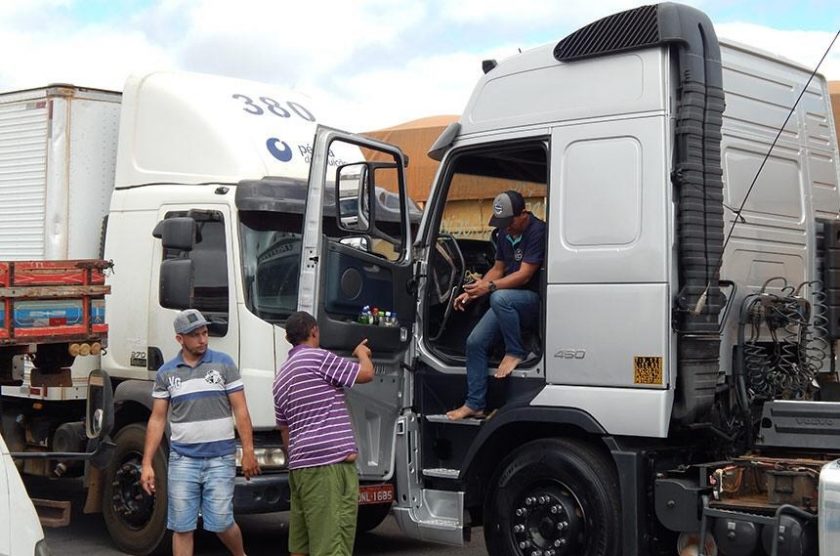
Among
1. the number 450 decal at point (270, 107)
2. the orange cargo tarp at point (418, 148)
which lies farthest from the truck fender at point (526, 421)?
the orange cargo tarp at point (418, 148)

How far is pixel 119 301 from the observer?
28.8ft

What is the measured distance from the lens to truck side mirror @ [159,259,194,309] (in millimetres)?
7855

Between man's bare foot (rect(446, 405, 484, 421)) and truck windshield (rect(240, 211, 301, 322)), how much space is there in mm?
1465

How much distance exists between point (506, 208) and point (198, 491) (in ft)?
8.31

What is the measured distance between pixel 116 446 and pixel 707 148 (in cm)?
470

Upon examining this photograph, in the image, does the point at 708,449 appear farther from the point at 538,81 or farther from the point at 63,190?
the point at 63,190

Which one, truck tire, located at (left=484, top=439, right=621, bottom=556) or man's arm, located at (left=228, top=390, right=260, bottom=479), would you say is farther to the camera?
man's arm, located at (left=228, top=390, right=260, bottom=479)

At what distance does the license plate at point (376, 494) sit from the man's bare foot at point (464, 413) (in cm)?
75

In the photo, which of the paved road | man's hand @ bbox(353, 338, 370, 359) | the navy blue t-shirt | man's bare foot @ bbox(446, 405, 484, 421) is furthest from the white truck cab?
the paved road

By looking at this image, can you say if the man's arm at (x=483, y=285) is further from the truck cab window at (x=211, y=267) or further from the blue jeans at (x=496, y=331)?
the truck cab window at (x=211, y=267)

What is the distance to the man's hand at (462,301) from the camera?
7434 millimetres

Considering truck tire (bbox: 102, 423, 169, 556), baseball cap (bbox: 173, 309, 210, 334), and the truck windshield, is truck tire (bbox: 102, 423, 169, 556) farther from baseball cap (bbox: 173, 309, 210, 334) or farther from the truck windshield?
baseball cap (bbox: 173, 309, 210, 334)

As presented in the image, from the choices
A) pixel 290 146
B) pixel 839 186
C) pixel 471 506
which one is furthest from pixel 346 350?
pixel 839 186

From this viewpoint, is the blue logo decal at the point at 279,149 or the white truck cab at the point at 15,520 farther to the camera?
the blue logo decal at the point at 279,149
